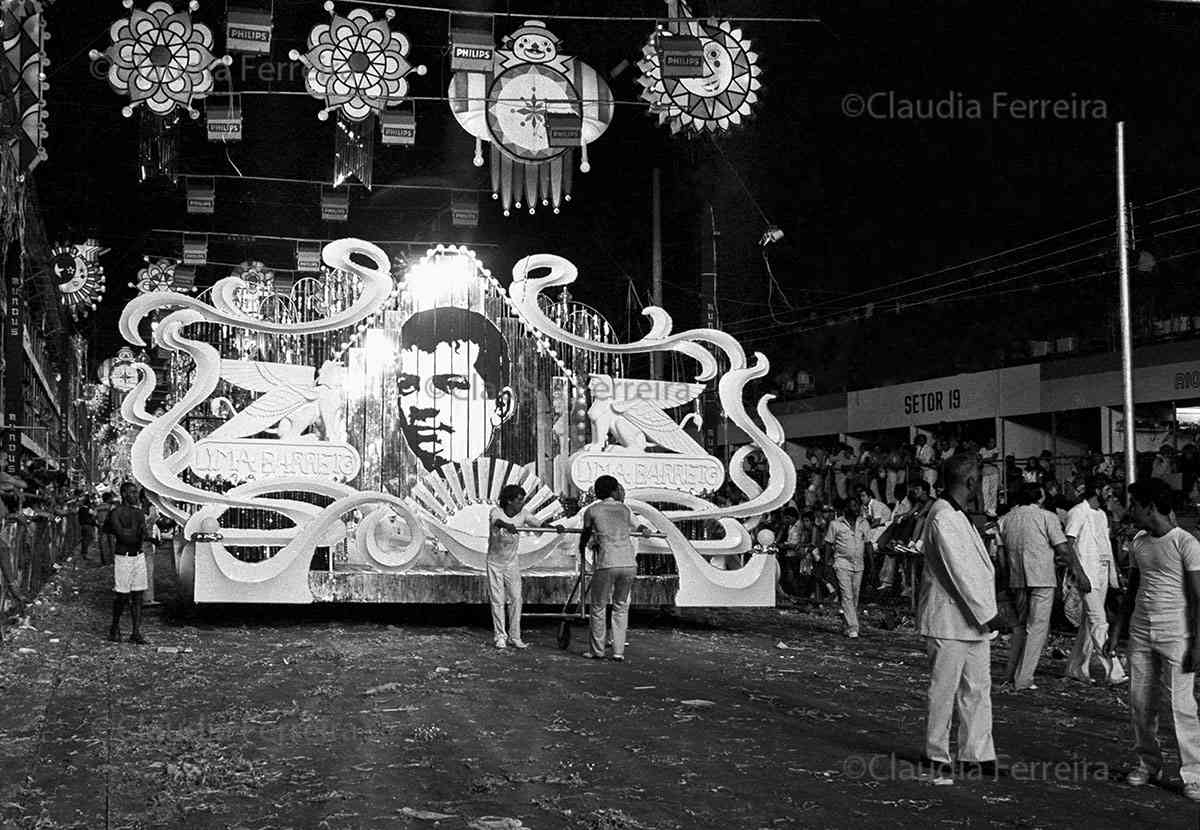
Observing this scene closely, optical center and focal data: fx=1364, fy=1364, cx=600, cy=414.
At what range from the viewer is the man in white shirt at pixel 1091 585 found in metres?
12.7

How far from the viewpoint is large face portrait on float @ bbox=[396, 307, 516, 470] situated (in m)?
17.5

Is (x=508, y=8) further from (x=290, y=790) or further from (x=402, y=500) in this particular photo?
(x=290, y=790)

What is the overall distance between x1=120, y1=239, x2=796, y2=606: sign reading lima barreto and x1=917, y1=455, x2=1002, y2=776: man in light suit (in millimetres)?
8917

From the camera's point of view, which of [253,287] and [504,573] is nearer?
[504,573]

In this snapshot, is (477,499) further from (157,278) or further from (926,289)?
(926,289)

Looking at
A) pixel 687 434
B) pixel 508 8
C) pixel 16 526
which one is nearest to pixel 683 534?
pixel 687 434

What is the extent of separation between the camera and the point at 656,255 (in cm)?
2386

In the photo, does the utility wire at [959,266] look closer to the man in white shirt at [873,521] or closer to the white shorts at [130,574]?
the man in white shirt at [873,521]

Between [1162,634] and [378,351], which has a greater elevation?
[378,351]

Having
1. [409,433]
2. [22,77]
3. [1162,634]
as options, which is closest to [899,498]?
[409,433]

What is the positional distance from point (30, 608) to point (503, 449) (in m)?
6.61

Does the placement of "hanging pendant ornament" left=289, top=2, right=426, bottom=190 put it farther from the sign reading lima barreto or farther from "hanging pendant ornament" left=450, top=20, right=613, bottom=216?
the sign reading lima barreto

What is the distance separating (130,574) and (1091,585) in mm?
10096

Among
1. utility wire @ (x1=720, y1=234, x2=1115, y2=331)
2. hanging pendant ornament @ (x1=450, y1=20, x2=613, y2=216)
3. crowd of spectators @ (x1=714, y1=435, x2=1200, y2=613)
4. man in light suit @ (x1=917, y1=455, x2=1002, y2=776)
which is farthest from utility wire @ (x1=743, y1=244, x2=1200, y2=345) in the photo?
man in light suit @ (x1=917, y1=455, x2=1002, y2=776)
